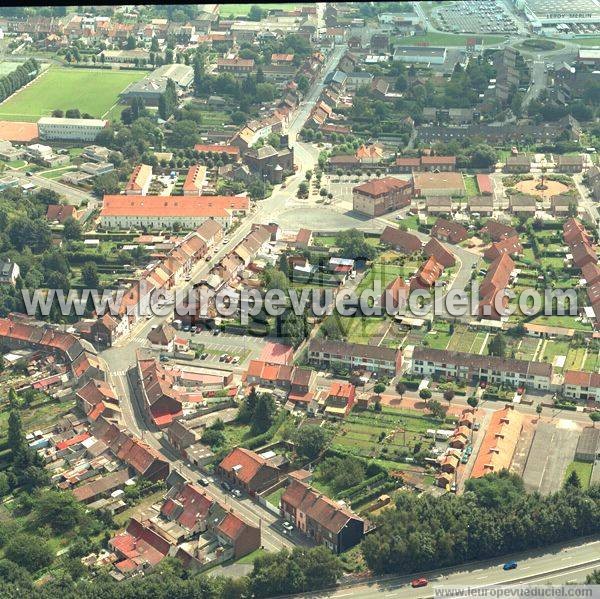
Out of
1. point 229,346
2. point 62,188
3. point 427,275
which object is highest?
point 427,275

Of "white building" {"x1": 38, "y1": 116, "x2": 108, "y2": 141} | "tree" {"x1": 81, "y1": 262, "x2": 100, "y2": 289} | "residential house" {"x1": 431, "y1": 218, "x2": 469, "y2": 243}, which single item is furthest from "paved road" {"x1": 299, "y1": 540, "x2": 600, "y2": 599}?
"white building" {"x1": 38, "y1": 116, "x2": 108, "y2": 141}

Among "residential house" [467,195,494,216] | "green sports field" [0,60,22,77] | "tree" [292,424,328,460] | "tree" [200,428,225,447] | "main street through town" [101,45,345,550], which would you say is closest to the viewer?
"main street through town" [101,45,345,550]

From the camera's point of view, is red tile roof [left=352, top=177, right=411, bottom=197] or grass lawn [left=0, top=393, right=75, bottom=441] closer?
grass lawn [left=0, top=393, right=75, bottom=441]

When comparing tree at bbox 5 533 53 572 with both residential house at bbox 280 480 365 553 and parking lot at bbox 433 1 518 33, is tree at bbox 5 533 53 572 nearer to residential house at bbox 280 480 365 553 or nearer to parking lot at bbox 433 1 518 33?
residential house at bbox 280 480 365 553

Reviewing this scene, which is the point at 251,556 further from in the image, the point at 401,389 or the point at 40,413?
the point at 40,413

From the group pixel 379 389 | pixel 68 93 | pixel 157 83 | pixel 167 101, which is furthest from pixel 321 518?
pixel 68 93

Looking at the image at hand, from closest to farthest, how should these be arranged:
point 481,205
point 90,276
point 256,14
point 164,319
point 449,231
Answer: point 164,319 < point 90,276 < point 449,231 < point 481,205 < point 256,14

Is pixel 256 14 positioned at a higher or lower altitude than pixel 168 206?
higher

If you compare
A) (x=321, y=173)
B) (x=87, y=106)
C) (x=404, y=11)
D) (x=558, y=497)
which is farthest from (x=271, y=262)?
(x=404, y=11)
